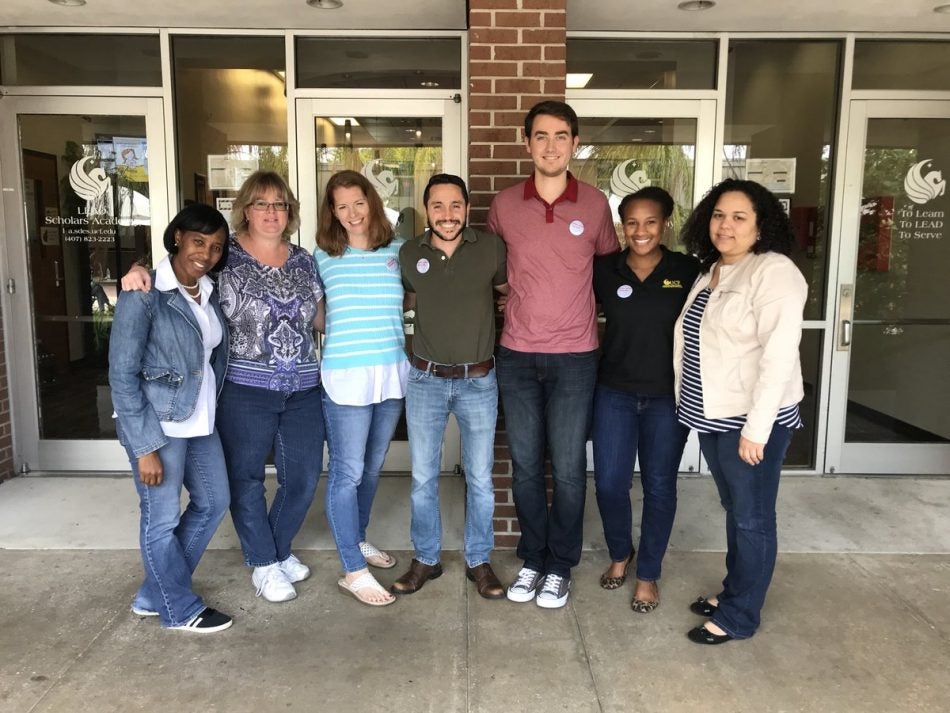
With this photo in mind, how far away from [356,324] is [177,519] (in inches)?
43.1

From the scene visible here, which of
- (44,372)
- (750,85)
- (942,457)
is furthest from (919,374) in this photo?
(44,372)

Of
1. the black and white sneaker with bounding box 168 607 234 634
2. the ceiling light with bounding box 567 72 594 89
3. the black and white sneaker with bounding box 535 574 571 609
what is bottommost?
the black and white sneaker with bounding box 168 607 234 634

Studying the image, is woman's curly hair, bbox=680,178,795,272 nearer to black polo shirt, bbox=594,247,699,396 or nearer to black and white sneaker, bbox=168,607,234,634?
black polo shirt, bbox=594,247,699,396

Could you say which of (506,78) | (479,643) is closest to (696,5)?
(506,78)

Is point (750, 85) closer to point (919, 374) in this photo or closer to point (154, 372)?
point (919, 374)

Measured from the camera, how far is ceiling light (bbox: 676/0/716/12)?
13.4ft

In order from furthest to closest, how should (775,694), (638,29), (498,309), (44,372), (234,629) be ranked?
1. (44,372)
2. (638,29)
3. (498,309)
4. (234,629)
5. (775,694)

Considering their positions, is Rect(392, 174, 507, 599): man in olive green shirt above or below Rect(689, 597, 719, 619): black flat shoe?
above

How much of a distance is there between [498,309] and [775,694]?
1970 mm

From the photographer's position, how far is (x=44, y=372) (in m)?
4.96

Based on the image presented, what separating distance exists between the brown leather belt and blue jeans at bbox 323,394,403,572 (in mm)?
268

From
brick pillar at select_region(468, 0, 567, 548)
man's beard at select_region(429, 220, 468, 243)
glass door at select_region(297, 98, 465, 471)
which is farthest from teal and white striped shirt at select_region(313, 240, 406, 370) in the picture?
glass door at select_region(297, 98, 465, 471)

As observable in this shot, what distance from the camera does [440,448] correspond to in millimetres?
3262

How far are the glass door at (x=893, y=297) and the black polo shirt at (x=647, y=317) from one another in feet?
8.10
